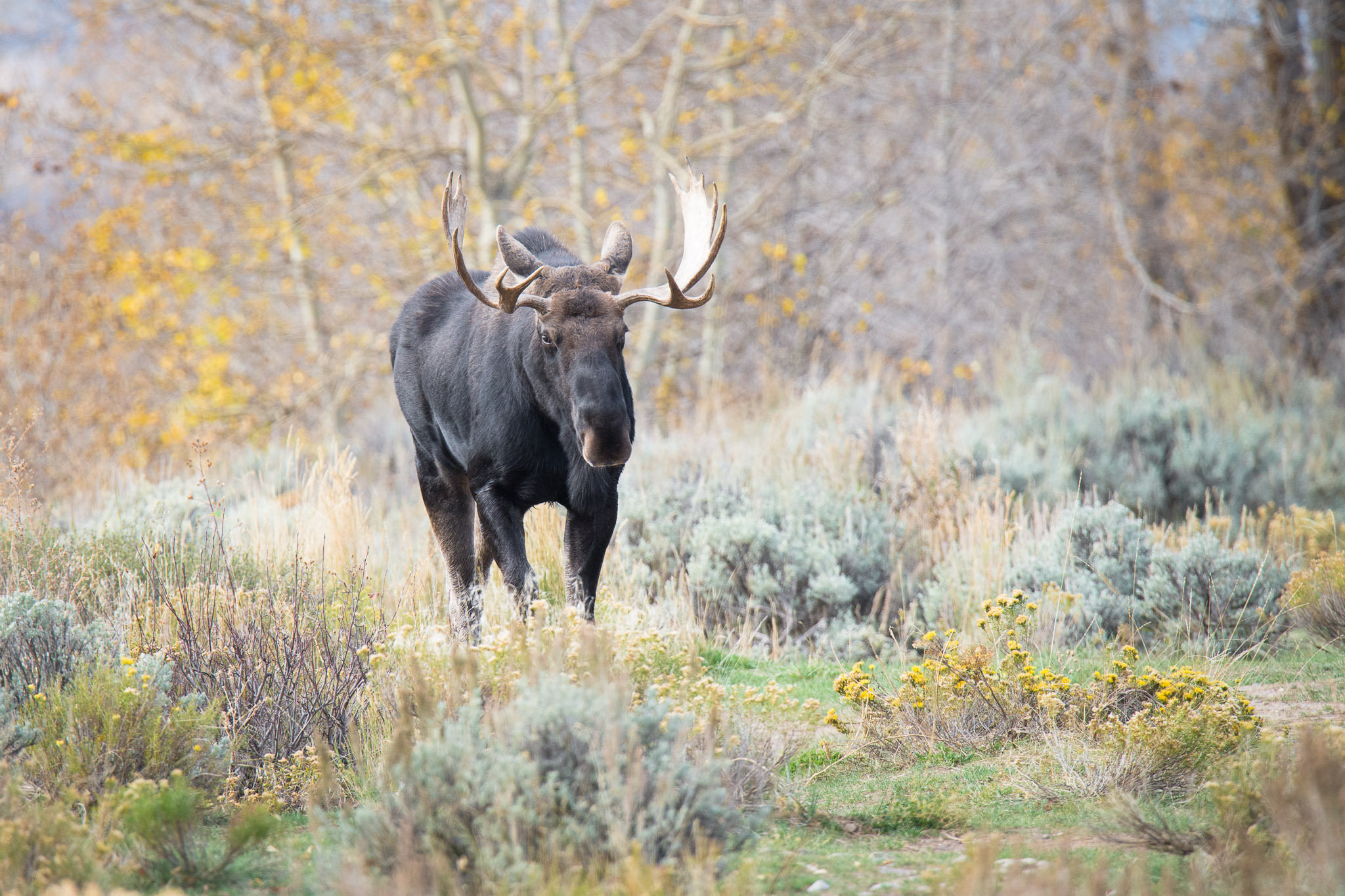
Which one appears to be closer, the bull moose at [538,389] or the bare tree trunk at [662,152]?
the bull moose at [538,389]

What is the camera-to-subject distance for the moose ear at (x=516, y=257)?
4582 mm

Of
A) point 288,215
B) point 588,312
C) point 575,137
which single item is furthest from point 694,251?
point 288,215

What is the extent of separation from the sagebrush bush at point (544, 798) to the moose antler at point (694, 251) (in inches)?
72.4

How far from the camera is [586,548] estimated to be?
15.8 ft

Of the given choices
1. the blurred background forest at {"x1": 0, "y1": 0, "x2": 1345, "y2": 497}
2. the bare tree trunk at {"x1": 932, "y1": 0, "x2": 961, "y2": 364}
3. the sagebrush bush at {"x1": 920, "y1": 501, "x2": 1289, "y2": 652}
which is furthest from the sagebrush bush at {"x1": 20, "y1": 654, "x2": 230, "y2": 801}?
the bare tree trunk at {"x1": 932, "y1": 0, "x2": 961, "y2": 364}

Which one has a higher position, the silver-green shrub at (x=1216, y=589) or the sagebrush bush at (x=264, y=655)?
the sagebrush bush at (x=264, y=655)

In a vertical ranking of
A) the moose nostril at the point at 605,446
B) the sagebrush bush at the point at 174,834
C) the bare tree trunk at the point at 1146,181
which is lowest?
the sagebrush bush at the point at 174,834

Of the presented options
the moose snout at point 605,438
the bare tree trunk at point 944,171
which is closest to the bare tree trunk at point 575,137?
the bare tree trunk at point 944,171

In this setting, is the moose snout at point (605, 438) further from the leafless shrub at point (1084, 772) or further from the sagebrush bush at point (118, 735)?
the leafless shrub at point (1084, 772)

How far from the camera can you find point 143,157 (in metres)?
11.5

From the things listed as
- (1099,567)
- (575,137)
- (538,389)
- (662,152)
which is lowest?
(1099,567)

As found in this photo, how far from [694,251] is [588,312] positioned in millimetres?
645

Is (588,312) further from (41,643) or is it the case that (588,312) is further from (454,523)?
(41,643)

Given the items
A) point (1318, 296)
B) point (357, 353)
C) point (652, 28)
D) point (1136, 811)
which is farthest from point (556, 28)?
point (1136, 811)
